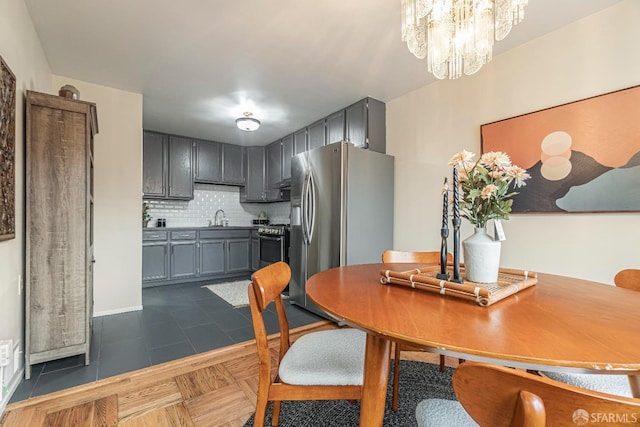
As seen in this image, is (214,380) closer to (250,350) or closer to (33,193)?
(250,350)

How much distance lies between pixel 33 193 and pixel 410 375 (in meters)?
2.78

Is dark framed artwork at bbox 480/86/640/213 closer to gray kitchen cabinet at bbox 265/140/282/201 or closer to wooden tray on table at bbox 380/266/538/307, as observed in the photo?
wooden tray on table at bbox 380/266/538/307

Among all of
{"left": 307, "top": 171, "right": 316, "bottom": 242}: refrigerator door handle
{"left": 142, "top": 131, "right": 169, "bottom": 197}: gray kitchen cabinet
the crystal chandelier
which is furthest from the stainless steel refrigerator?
{"left": 142, "top": 131, "right": 169, "bottom": 197}: gray kitchen cabinet

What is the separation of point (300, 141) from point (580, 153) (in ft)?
10.9

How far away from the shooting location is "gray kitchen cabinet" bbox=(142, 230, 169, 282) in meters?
4.27

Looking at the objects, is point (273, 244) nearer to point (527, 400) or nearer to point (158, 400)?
point (158, 400)

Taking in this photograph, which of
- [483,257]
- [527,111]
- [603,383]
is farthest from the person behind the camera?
[527,111]

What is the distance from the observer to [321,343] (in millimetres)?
1321

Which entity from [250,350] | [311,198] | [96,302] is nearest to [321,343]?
[250,350]

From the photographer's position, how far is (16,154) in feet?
5.93

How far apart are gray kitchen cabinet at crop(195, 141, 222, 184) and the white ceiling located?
142 cm

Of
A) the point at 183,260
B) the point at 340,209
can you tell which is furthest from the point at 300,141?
the point at 183,260

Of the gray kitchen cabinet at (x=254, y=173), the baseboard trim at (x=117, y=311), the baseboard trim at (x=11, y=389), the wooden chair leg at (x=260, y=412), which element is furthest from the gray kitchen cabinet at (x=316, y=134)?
the baseboard trim at (x=11, y=389)

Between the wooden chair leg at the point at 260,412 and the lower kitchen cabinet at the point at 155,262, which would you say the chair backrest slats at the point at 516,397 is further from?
the lower kitchen cabinet at the point at 155,262
